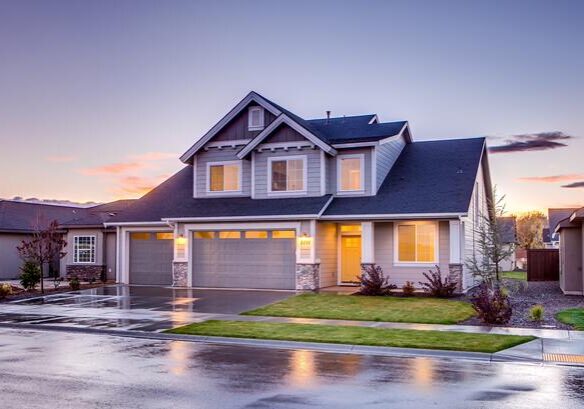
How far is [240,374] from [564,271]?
1940cm

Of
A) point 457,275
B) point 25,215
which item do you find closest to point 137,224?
point 25,215

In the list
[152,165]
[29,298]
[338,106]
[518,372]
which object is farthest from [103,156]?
[518,372]

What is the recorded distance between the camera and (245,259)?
89.1ft

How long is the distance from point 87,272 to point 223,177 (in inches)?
387

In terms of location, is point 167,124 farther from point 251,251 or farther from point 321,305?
point 321,305

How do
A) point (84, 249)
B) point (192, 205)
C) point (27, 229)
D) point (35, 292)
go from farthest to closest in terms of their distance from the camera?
point (27, 229) → point (84, 249) → point (192, 205) → point (35, 292)

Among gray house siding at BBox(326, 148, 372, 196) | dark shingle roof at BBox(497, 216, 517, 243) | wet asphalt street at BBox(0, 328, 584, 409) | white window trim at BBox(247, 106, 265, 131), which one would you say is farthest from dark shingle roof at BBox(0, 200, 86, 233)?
dark shingle roof at BBox(497, 216, 517, 243)

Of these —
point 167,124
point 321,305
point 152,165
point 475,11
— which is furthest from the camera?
point 152,165

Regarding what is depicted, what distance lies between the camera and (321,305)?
20562 millimetres

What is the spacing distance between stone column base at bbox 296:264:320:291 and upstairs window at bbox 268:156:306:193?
3.95m

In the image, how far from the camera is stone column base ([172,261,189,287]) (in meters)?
28.1

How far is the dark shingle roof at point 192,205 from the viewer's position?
1041 inches

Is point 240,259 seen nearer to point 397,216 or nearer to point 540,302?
point 397,216

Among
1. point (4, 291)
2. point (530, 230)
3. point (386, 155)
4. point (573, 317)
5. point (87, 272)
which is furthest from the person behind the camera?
point (530, 230)
